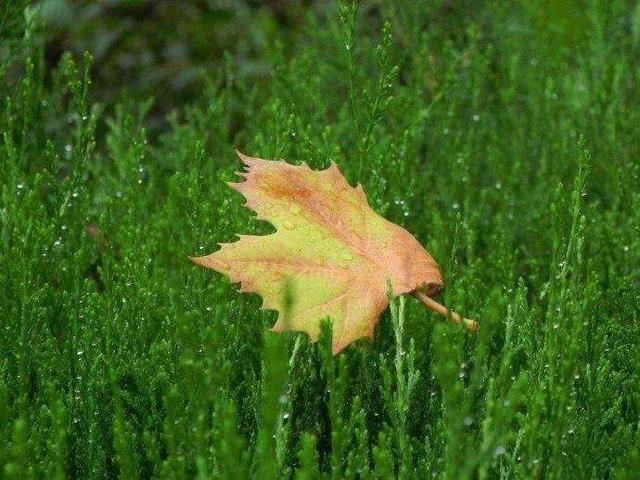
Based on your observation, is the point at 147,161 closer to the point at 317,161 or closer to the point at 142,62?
the point at 317,161

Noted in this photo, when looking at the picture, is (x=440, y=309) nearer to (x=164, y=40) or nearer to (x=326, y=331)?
(x=326, y=331)

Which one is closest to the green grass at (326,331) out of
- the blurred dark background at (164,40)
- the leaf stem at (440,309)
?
the leaf stem at (440,309)

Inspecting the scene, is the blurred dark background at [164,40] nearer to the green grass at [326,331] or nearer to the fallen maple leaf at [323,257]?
the green grass at [326,331]

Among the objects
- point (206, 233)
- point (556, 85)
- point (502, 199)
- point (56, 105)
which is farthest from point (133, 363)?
point (556, 85)

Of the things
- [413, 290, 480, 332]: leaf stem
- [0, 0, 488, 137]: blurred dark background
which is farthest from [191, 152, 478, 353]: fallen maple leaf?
[0, 0, 488, 137]: blurred dark background

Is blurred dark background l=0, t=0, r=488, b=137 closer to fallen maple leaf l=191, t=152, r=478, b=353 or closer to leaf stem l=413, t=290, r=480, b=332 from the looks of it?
fallen maple leaf l=191, t=152, r=478, b=353

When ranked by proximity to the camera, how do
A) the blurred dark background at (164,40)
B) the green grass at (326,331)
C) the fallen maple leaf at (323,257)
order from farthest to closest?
the blurred dark background at (164,40)
the fallen maple leaf at (323,257)
the green grass at (326,331)

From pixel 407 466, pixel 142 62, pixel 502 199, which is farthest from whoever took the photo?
pixel 142 62
